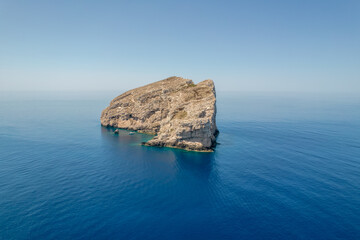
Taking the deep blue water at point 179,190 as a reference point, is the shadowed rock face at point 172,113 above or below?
above

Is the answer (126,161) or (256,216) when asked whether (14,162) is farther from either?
(256,216)

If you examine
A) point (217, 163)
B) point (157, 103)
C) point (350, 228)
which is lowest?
point (350, 228)

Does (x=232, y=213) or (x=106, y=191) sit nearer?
(x=232, y=213)

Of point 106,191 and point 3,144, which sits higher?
point 3,144

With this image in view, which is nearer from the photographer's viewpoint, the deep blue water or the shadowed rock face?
the deep blue water

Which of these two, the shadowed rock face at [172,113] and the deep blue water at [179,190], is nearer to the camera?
the deep blue water at [179,190]

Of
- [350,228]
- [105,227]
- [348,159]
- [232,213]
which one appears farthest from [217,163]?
[348,159]
